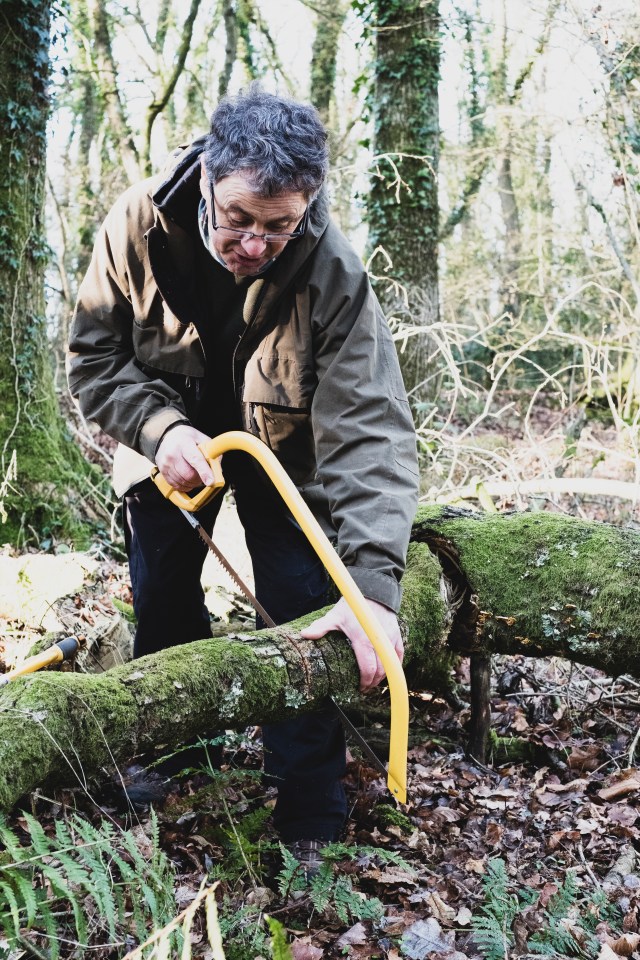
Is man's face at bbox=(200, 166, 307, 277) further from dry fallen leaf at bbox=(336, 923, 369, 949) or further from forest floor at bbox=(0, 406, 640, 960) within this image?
dry fallen leaf at bbox=(336, 923, 369, 949)

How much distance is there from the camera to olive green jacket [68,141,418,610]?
9.25 feet

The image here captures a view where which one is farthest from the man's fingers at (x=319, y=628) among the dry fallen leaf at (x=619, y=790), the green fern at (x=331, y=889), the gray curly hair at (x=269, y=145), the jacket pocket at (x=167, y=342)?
the dry fallen leaf at (x=619, y=790)

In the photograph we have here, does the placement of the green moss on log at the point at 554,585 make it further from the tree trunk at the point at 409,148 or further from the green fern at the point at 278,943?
the tree trunk at the point at 409,148

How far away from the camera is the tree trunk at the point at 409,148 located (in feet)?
26.2

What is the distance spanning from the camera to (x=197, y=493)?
3129 millimetres

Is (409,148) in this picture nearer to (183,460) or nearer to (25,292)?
(25,292)

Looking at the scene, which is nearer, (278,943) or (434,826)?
(278,943)

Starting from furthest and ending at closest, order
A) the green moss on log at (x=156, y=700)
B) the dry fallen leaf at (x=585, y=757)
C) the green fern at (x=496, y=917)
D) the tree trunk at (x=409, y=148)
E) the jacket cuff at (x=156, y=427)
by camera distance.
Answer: the tree trunk at (x=409, y=148) → the dry fallen leaf at (x=585, y=757) → the jacket cuff at (x=156, y=427) → the green fern at (x=496, y=917) → the green moss on log at (x=156, y=700)

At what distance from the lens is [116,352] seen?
3285 mm

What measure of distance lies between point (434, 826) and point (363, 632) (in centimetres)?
128

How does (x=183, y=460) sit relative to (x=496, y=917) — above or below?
above

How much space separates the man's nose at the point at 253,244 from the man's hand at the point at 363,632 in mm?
1221

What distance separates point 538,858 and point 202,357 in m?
2.34

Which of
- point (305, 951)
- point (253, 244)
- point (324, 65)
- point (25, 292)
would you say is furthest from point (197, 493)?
point (324, 65)
